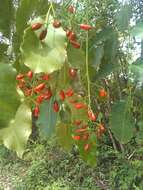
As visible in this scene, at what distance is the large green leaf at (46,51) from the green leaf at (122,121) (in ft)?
1.17

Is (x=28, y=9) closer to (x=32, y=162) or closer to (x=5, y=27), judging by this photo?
(x=5, y=27)

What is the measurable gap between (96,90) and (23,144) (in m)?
0.26

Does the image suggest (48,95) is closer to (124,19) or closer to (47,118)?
(47,118)

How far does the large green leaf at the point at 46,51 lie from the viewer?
551 millimetres

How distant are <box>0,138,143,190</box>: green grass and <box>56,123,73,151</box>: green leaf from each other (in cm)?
264

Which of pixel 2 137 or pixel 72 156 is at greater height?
pixel 2 137

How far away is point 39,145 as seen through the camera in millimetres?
5074

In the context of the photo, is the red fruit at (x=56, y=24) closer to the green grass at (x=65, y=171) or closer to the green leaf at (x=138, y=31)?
the green leaf at (x=138, y=31)

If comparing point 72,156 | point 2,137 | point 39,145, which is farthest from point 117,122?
point 39,145

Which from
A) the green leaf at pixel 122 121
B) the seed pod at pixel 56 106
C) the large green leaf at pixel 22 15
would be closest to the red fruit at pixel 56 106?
the seed pod at pixel 56 106

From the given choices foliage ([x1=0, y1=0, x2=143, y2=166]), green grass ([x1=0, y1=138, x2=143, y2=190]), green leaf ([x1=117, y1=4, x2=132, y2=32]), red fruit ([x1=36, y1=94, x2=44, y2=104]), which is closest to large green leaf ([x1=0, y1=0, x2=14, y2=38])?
foliage ([x1=0, y1=0, x2=143, y2=166])

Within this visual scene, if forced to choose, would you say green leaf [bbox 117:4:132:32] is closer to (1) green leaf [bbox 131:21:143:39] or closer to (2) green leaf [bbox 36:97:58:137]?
(1) green leaf [bbox 131:21:143:39]

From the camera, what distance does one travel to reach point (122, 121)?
89 centimetres

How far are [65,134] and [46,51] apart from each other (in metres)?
0.34
